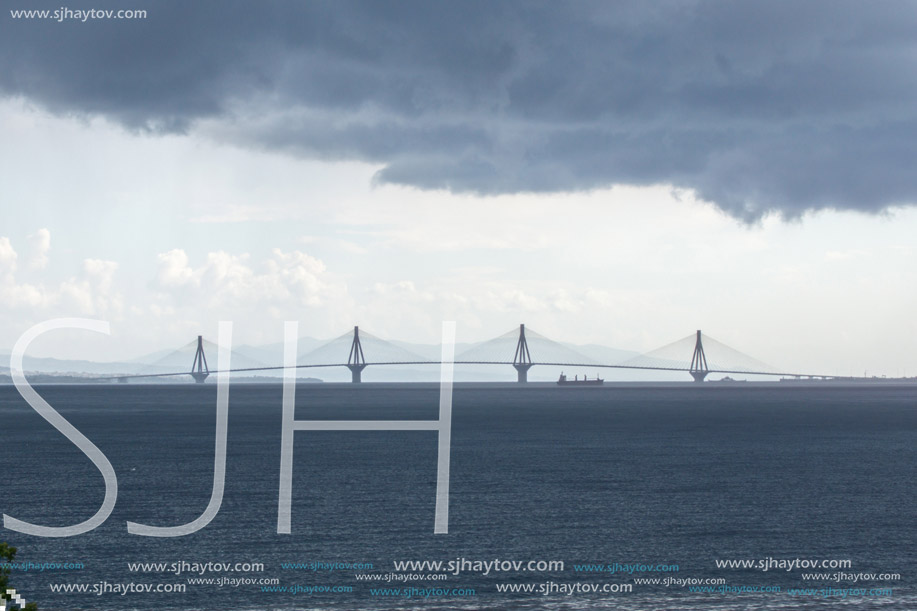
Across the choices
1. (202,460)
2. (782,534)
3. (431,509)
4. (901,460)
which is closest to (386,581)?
(431,509)

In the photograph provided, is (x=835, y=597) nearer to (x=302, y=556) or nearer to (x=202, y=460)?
(x=302, y=556)

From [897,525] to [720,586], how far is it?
38.6 ft

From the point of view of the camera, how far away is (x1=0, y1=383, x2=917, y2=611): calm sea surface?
83.6 ft

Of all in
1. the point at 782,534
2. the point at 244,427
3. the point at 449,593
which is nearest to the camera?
the point at 449,593

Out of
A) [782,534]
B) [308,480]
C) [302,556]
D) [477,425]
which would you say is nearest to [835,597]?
[782,534]

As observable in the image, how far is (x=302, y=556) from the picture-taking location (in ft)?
94.1

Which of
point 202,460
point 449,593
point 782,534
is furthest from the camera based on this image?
point 202,460

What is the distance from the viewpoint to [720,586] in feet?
85.5

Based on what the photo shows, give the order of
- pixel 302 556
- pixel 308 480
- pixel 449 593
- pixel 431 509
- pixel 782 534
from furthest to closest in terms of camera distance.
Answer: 1. pixel 308 480
2. pixel 431 509
3. pixel 782 534
4. pixel 302 556
5. pixel 449 593

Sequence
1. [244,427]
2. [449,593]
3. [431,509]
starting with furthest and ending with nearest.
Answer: [244,427] < [431,509] < [449,593]

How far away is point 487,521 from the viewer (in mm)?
34656

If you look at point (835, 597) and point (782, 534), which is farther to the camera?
point (782, 534)

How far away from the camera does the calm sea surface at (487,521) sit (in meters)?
25.5

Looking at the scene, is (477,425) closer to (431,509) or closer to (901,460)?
(901,460)
